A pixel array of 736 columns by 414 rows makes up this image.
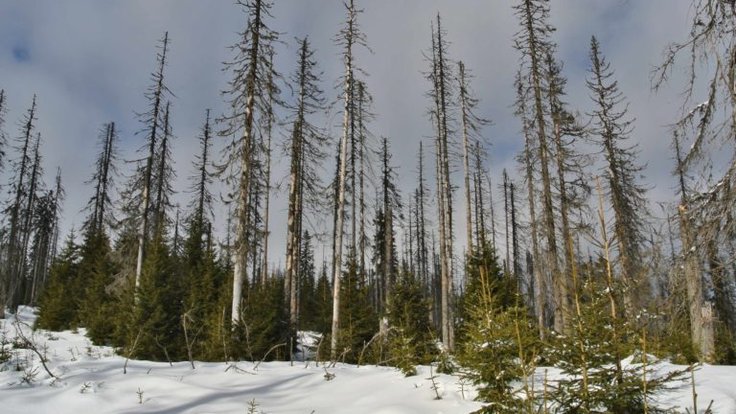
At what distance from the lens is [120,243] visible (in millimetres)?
23297

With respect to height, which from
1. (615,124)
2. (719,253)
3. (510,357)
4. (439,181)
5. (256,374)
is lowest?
(256,374)

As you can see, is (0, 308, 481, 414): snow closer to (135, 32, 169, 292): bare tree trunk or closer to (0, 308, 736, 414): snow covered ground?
(0, 308, 736, 414): snow covered ground

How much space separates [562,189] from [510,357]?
13616 millimetres

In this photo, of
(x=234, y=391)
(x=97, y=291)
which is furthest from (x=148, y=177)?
(x=234, y=391)

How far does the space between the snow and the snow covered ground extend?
11 mm

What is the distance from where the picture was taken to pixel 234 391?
6.94 m

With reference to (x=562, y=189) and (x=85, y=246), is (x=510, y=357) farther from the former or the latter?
(x=85, y=246)

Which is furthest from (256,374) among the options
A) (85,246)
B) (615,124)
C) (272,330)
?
(85,246)

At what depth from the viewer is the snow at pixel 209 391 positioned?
5895mm

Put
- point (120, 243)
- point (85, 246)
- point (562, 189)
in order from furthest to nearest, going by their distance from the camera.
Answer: point (85, 246) → point (120, 243) → point (562, 189)

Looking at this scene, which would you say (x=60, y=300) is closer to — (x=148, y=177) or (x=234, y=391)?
(x=148, y=177)

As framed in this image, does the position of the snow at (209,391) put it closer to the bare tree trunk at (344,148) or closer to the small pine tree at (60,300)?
the bare tree trunk at (344,148)

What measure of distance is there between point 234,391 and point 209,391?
1.35 feet

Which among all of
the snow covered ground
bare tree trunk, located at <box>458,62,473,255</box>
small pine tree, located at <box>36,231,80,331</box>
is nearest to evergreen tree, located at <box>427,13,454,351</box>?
bare tree trunk, located at <box>458,62,473,255</box>
